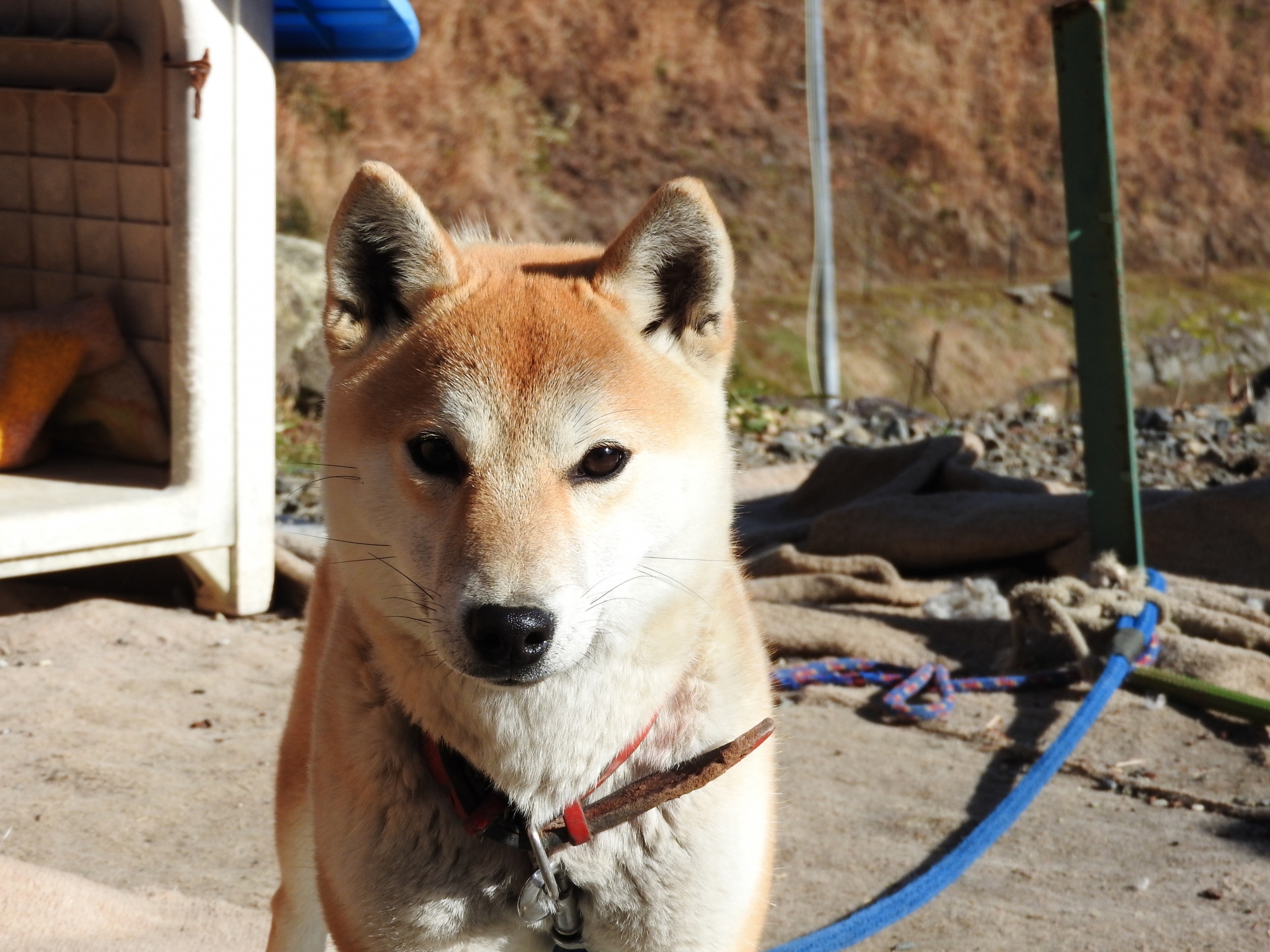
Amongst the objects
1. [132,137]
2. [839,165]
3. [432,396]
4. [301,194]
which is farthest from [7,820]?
[839,165]

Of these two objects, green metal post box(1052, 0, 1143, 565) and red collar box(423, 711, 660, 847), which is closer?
red collar box(423, 711, 660, 847)

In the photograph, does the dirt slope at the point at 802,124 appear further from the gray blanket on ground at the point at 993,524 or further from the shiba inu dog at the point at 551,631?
the shiba inu dog at the point at 551,631

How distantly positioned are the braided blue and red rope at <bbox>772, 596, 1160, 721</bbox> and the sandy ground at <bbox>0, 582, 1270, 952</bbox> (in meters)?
0.06

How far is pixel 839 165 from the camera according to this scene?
13484 mm

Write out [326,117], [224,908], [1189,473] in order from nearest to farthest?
[224,908] → [1189,473] → [326,117]

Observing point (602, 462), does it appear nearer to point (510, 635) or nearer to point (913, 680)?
point (510, 635)

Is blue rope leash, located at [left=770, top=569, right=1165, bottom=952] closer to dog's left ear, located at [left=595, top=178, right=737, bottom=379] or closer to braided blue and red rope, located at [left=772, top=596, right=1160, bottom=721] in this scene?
braided blue and red rope, located at [left=772, top=596, right=1160, bottom=721]

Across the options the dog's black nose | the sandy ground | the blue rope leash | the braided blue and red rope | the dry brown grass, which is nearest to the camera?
the dog's black nose

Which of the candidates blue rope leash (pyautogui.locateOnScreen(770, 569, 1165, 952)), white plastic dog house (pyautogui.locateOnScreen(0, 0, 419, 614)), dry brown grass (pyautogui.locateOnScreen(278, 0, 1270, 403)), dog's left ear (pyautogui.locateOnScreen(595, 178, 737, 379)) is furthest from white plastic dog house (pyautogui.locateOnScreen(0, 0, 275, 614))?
dry brown grass (pyautogui.locateOnScreen(278, 0, 1270, 403))

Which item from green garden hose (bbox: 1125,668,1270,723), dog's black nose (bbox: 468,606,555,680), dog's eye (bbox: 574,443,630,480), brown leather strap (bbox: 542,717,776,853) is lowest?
green garden hose (bbox: 1125,668,1270,723)

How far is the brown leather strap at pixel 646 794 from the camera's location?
6.14 ft

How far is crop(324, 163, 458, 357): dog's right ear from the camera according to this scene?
1.98 metres

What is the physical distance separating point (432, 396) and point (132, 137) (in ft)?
11.6

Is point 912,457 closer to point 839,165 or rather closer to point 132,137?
point 132,137
